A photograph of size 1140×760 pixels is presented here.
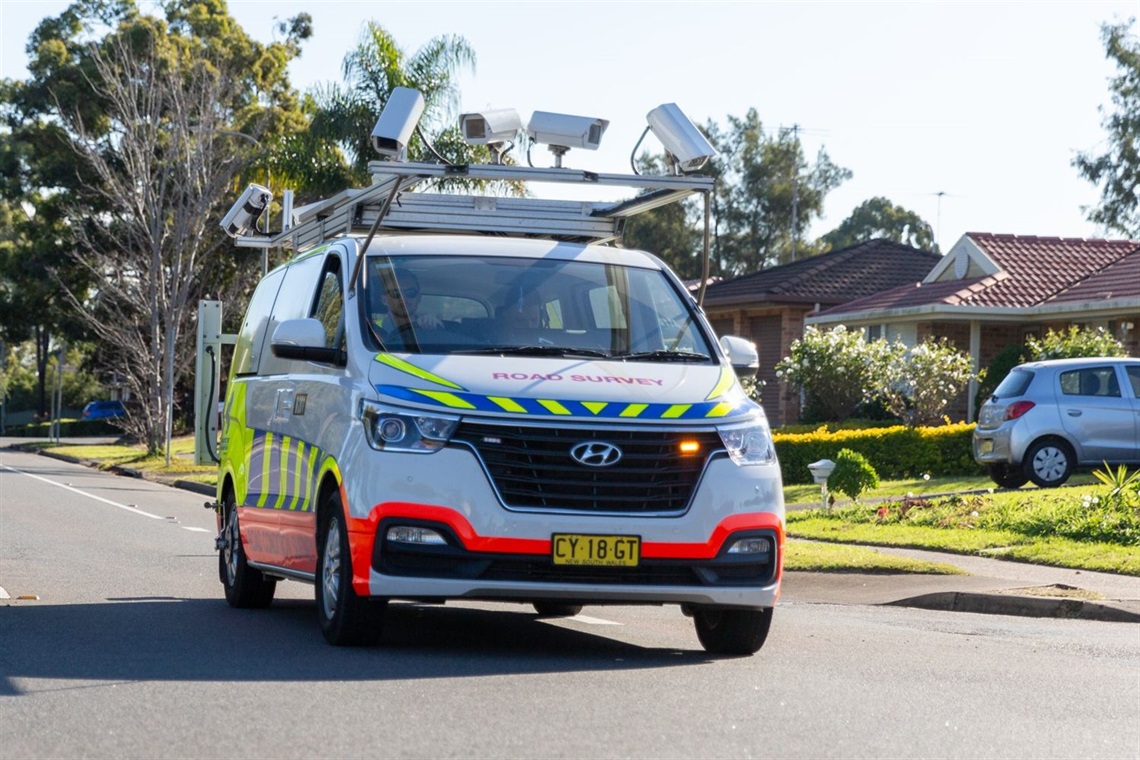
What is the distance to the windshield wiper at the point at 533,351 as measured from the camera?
343 inches

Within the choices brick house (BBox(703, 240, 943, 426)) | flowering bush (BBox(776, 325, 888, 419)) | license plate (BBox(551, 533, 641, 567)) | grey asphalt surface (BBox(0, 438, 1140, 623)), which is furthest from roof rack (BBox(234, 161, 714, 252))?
brick house (BBox(703, 240, 943, 426))

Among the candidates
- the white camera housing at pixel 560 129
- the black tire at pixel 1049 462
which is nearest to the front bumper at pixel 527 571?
the white camera housing at pixel 560 129

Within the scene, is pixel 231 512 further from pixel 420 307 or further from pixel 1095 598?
pixel 1095 598

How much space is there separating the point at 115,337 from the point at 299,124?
12719 mm

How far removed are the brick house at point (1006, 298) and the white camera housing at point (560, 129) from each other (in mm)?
24060

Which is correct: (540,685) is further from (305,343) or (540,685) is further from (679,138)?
(679,138)

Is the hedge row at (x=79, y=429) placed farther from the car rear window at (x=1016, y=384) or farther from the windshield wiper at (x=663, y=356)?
the windshield wiper at (x=663, y=356)

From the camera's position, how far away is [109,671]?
764cm

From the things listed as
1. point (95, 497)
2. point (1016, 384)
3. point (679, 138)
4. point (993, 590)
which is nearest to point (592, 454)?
point (679, 138)

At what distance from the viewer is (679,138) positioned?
966 cm

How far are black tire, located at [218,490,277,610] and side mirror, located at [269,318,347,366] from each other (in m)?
2.15

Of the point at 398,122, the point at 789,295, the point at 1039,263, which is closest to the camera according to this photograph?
the point at 398,122

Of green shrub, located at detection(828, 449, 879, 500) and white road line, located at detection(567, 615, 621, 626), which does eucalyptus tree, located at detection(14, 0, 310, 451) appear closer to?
green shrub, located at detection(828, 449, 879, 500)

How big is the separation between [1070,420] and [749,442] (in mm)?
13712
